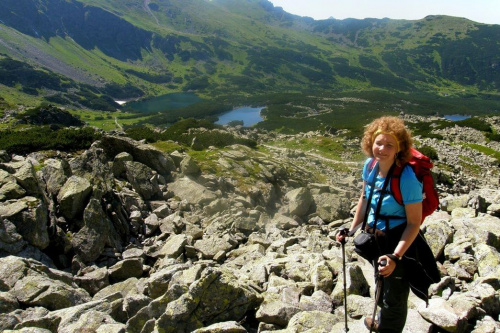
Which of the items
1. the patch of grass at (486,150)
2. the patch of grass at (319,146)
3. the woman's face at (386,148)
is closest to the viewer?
Answer: the woman's face at (386,148)

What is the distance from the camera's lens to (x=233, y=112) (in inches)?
6471

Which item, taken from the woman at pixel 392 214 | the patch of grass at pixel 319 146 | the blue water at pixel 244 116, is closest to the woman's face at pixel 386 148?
the woman at pixel 392 214

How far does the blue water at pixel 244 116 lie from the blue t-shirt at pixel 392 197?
124 m

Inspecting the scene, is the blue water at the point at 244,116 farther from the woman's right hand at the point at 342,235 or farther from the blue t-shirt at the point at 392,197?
the blue t-shirt at the point at 392,197

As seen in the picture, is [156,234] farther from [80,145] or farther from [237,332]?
[80,145]

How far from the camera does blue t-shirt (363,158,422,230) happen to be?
4.74 m

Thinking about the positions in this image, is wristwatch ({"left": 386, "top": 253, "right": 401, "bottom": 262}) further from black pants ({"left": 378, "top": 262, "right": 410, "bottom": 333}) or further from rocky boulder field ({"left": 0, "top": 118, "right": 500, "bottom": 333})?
rocky boulder field ({"left": 0, "top": 118, "right": 500, "bottom": 333})

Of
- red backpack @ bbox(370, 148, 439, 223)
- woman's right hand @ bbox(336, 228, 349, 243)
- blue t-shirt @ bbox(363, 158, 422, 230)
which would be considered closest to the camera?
blue t-shirt @ bbox(363, 158, 422, 230)

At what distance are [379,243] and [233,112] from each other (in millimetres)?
162518

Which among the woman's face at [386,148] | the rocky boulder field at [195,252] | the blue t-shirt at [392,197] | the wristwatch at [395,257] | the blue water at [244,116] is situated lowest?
the blue water at [244,116]

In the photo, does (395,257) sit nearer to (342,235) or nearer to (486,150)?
(342,235)

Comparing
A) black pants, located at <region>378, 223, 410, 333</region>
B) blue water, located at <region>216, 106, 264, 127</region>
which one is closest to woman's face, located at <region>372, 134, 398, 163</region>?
black pants, located at <region>378, 223, 410, 333</region>

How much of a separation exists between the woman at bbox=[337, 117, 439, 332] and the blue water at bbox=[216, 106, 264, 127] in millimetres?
123619

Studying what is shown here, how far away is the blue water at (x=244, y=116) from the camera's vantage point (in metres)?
134
